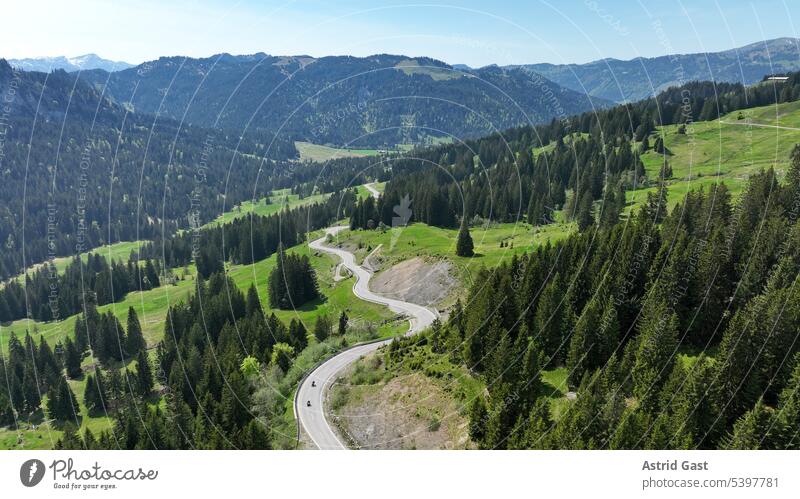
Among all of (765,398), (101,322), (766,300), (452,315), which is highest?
(766,300)

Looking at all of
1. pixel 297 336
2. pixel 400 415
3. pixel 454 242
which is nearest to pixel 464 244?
pixel 454 242

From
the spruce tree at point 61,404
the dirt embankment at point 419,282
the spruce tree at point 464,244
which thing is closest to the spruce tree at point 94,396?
the spruce tree at point 61,404

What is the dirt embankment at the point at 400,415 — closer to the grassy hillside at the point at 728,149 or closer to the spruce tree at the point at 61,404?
the spruce tree at the point at 61,404

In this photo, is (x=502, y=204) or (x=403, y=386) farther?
(x=502, y=204)

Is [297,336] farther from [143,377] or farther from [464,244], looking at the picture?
[464,244]

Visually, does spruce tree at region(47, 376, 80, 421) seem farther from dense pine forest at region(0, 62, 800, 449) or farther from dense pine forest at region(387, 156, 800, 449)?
dense pine forest at region(387, 156, 800, 449)

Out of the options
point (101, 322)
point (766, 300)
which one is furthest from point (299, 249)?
point (766, 300)
